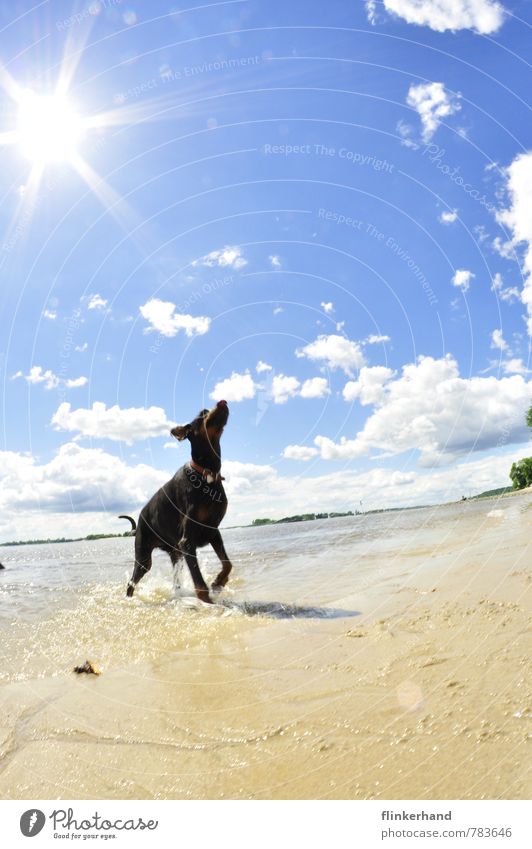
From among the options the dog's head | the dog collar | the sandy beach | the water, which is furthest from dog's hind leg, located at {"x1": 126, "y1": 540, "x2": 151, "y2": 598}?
the sandy beach

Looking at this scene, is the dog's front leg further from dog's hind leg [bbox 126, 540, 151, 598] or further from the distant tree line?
the distant tree line

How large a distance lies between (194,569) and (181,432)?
1.92 m

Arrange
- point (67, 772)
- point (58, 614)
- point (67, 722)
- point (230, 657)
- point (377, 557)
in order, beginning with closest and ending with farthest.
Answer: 1. point (67, 772)
2. point (67, 722)
3. point (230, 657)
4. point (58, 614)
5. point (377, 557)

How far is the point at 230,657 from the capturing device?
13.0 ft

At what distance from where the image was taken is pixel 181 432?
6824 mm

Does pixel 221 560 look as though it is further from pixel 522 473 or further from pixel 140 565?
pixel 522 473

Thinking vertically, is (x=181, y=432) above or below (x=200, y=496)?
above

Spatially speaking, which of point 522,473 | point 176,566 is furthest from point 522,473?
point 176,566

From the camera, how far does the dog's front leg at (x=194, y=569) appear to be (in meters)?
6.58

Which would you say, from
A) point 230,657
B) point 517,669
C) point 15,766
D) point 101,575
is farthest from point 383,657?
point 101,575

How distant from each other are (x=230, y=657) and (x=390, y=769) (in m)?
2.21

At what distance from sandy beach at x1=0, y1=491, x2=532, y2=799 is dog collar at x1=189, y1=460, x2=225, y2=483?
2.30m

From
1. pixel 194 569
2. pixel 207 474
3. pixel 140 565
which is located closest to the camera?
pixel 194 569
